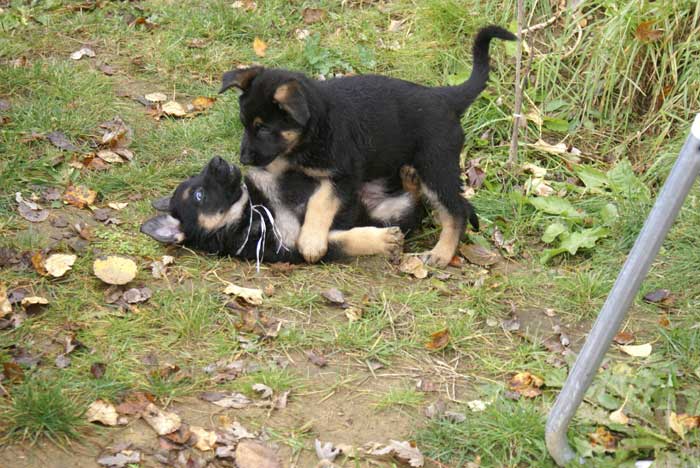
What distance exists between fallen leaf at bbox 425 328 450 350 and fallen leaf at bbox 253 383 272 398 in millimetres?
862

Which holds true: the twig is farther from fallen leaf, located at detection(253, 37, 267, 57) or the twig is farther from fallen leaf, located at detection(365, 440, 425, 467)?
fallen leaf, located at detection(365, 440, 425, 467)

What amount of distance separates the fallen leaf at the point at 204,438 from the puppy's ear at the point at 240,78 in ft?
6.30

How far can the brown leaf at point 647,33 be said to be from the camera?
5988 mm

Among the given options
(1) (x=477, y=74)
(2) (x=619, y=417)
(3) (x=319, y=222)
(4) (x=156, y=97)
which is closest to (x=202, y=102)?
(4) (x=156, y=97)

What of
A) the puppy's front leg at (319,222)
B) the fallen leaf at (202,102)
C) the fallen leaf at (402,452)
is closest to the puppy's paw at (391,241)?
the puppy's front leg at (319,222)

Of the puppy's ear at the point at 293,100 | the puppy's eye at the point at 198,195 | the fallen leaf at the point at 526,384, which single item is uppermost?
the puppy's ear at the point at 293,100

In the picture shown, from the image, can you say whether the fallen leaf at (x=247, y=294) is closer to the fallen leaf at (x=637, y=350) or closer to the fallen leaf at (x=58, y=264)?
the fallen leaf at (x=58, y=264)

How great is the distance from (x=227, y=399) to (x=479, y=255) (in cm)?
204

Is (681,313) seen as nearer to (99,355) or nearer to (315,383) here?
(315,383)

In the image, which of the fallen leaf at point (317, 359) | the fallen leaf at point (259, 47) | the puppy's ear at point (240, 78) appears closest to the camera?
the fallen leaf at point (317, 359)

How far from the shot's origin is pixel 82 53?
22.0 feet

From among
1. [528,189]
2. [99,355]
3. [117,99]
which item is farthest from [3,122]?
[528,189]

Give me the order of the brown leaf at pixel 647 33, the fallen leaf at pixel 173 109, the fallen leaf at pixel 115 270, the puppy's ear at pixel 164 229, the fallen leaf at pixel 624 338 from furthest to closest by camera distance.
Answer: the fallen leaf at pixel 173 109, the brown leaf at pixel 647 33, the puppy's ear at pixel 164 229, the fallen leaf at pixel 115 270, the fallen leaf at pixel 624 338

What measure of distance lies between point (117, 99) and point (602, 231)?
3433 millimetres
